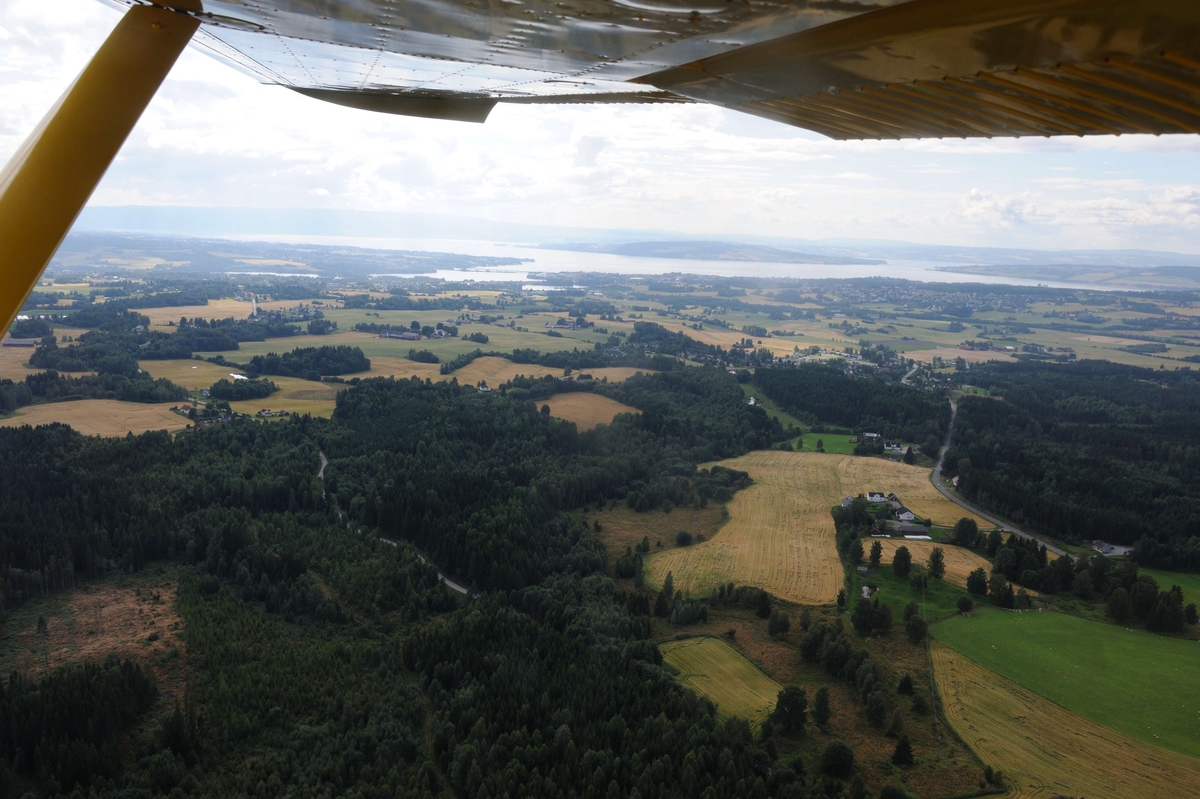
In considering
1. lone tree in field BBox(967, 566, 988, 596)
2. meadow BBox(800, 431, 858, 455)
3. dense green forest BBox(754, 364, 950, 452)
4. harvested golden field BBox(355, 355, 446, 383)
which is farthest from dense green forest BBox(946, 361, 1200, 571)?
harvested golden field BBox(355, 355, 446, 383)

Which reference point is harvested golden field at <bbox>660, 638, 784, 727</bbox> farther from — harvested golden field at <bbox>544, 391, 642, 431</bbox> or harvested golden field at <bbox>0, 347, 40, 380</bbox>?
harvested golden field at <bbox>0, 347, 40, 380</bbox>

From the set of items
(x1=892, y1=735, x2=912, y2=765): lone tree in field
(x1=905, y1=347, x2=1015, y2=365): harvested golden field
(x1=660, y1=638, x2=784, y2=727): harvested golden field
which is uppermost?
(x1=905, y1=347, x2=1015, y2=365): harvested golden field

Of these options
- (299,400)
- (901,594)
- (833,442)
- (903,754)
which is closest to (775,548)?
(901,594)

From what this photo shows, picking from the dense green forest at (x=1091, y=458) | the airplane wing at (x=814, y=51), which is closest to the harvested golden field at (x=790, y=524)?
the dense green forest at (x=1091, y=458)

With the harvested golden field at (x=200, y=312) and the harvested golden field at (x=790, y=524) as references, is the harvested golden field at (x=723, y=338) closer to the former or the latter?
the harvested golden field at (x=790, y=524)

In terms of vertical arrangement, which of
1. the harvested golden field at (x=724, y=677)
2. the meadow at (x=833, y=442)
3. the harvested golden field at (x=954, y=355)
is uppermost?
the harvested golden field at (x=954, y=355)

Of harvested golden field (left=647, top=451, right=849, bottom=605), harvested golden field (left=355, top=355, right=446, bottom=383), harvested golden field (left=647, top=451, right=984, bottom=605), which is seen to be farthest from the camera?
harvested golden field (left=355, top=355, right=446, bottom=383)

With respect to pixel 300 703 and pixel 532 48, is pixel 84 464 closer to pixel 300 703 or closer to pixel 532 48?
pixel 300 703
